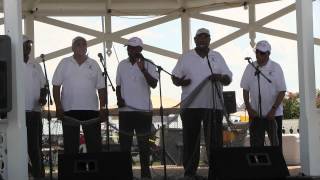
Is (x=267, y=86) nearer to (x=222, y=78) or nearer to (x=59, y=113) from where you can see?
(x=222, y=78)

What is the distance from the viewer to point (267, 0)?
1088cm

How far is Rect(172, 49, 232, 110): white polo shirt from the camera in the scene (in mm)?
5875

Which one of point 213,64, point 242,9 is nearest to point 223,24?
point 242,9

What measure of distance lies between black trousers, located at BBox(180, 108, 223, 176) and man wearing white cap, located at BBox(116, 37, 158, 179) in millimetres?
397

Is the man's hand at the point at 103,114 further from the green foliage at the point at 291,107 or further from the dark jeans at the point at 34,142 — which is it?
the green foliage at the point at 291,107

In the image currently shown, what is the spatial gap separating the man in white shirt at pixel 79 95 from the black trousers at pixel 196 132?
827mm

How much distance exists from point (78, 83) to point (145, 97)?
2.29 feet

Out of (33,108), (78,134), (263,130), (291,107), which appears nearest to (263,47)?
(263,130)

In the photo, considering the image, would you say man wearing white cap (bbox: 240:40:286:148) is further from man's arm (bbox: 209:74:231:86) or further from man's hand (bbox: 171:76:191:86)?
man's hand (bbox: 171:76:191:86)

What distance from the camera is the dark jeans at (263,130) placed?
6102 mm

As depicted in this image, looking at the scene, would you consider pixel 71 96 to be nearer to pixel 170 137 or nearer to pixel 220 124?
pixel 170 137

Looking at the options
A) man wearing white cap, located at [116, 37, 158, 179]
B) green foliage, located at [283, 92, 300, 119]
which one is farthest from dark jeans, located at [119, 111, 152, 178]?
green foliage, located at [283, 92, 300, 119]

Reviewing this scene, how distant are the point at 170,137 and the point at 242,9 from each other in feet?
18.2

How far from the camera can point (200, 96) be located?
5879 mm
